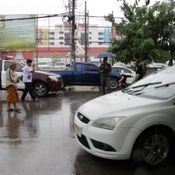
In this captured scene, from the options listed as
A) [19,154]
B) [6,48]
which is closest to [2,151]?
[19,154]

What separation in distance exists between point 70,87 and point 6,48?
18.5 m

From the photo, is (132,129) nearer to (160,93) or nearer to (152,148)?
(152,148)

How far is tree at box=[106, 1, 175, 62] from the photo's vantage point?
22.5 metres

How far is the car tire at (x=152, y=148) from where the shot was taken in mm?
6312

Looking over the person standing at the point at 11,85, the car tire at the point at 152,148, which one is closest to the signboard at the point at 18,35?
the person standing at the point at 11,85

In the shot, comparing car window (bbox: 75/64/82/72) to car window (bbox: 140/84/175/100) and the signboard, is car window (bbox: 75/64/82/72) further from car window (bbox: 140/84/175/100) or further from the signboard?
the signboard

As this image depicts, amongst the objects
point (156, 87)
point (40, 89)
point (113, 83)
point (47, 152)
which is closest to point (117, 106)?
point (156, 87)

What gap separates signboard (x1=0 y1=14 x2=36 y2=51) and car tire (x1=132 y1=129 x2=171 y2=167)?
32.2m

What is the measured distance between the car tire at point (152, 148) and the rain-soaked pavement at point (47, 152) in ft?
0.48

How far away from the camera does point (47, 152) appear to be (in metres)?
7.36

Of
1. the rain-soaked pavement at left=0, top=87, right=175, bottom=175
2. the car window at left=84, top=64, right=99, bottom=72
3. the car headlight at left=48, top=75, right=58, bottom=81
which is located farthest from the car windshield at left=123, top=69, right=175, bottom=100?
the car window at left=84, top=64, right=99, bottom=72

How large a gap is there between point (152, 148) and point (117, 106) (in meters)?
0.85

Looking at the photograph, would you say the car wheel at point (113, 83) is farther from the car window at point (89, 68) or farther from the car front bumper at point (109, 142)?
the car front bumper at point (109, 142)

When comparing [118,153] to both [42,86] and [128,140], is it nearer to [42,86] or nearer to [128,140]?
[128,140]
